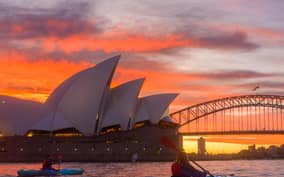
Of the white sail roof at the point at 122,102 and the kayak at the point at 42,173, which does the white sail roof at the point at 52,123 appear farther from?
the kayak at the point at 42,173

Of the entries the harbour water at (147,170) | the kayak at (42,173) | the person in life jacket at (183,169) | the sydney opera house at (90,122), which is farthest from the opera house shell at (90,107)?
the person in life jacket at (183,169)

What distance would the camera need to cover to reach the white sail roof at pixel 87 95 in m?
93.7

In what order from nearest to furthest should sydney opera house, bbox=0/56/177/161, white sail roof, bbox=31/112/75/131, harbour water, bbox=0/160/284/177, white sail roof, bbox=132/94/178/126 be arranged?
1. harbour water, bbox=0/160/284/177
2. sydney opera house, bbox=0/56/177/161
3. white sail roof, bbox=31/112/75/131
4. white sail roof, bbox=132/94/178/126

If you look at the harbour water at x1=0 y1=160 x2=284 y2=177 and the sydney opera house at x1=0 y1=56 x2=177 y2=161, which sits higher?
the sydney opera house at x1=0 y1=56 x2=177 y2=161

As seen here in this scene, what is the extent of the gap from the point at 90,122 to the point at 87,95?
6.97 m

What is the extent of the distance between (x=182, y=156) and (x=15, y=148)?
250 feet

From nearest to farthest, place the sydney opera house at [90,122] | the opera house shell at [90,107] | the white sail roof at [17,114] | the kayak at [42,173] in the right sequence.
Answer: the kayak at [42,173], the opera house shell at [90,107], the sydney opera house at [90,122], the white sail roof at [17,114]

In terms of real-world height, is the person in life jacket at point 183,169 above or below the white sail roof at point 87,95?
below

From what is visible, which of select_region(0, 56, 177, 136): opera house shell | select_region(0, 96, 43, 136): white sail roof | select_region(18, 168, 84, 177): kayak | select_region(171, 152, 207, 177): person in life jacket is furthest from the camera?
select_region(0, 96, 43, 136): white sail roof

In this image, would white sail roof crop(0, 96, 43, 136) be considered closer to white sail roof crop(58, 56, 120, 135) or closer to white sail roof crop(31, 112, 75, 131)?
white sail roof crop(31, 112, 75, 131)

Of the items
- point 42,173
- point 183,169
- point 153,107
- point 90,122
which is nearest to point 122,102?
point 90,122

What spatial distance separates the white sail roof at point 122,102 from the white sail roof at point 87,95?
263 cm

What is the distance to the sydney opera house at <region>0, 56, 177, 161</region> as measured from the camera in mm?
97125

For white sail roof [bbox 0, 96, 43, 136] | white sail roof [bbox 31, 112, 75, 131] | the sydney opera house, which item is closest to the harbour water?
the sydney opera house
